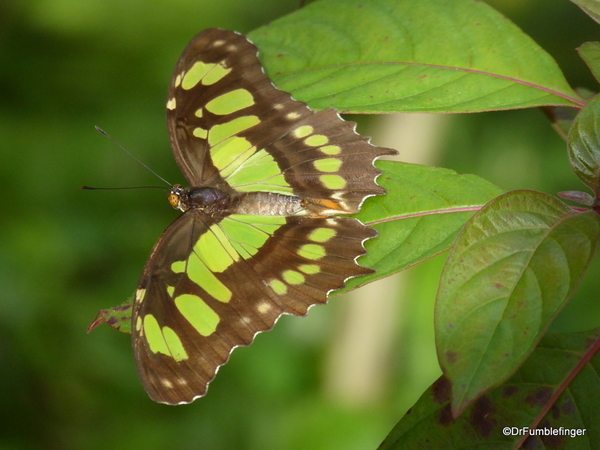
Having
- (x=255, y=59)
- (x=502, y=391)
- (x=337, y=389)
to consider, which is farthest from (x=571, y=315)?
(x=255, y=59)

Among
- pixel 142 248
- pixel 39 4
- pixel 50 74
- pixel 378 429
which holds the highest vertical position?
pixel 39 4

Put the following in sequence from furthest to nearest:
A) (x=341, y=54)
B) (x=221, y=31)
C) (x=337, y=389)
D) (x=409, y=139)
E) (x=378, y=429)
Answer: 1. (x=409, y=139)
2. (x=337, y=389)
3. (x=378, y=429)
4. (x=221, y=31)
5. (x=341, y=54)

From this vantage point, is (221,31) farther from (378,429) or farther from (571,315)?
(571,315)

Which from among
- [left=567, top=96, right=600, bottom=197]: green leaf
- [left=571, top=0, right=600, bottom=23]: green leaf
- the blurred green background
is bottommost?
the blurred green background

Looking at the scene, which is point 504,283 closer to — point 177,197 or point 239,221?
point 239,221

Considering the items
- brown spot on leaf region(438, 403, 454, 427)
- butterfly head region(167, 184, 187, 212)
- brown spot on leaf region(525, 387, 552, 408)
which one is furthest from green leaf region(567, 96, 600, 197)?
butterfly head region(167, 184, 187, 212)

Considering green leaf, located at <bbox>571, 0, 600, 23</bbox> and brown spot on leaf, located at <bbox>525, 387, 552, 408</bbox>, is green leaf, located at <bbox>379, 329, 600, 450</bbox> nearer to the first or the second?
brown spot on leaf, located at <bbox>525, 387, 552, 408</bbox>

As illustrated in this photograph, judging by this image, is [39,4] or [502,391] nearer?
[502,391]

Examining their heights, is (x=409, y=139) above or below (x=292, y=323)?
above
